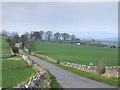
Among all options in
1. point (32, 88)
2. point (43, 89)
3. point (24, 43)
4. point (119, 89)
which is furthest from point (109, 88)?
point (24, 43)

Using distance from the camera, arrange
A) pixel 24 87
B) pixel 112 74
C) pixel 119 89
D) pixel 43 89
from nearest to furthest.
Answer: pixel 24 87 → pixel 43 89 → pixel 119 89 → pixel 112 74

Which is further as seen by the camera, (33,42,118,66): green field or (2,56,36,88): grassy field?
(33,42,118,66): green field

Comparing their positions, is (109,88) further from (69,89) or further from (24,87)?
(24,87)

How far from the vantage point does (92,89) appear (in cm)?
1491

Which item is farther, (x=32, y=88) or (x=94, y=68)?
(x=94, y=68)

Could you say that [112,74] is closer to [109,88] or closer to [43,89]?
[109,88]

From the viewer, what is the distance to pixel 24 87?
1157 cm

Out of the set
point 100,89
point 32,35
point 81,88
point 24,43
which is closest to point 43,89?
point 81,88

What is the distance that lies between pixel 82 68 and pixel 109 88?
13320mm

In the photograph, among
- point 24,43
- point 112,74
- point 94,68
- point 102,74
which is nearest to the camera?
point 112,74

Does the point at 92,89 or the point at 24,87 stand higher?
the point at 24,87

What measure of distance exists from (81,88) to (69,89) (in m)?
1.05

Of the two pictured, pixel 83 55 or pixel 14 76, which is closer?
pixel 14 76

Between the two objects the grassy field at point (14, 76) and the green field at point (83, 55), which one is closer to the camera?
the grassy field at point (14, 76)
